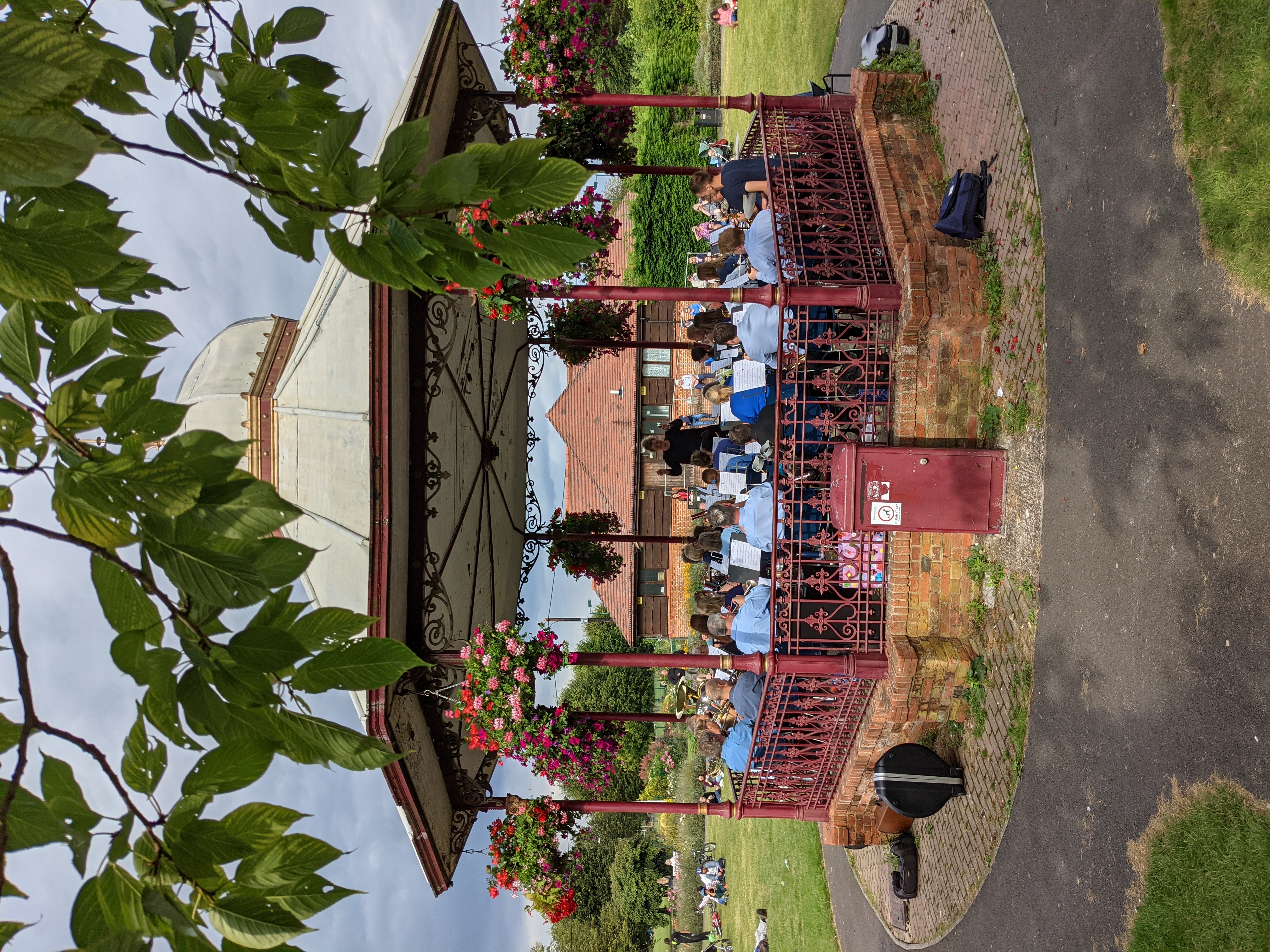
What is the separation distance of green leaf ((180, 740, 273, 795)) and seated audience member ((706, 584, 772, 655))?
7.62 metres

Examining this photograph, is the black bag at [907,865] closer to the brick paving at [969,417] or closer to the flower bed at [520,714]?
the brick paving at [969,417]

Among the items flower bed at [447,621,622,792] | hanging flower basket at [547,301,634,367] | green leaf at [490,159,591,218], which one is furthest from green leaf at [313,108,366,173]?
hanging flower basket at [547,301,634,367]

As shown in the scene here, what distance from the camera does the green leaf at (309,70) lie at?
101 inches

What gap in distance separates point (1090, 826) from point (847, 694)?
290 centimetres

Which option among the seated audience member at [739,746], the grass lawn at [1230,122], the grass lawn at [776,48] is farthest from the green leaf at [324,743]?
the grass lawn at [776,48]

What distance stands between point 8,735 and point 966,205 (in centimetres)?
941

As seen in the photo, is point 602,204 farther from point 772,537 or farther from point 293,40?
point 293,40

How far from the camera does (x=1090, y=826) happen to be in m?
7.03

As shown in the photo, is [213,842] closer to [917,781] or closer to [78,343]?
[78,343]

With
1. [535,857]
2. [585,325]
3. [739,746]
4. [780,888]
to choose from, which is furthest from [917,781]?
[780,888]

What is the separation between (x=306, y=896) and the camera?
178 cm

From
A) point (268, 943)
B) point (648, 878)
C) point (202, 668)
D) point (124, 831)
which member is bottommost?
point (648, 878)

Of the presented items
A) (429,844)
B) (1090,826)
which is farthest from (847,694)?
(429,844)

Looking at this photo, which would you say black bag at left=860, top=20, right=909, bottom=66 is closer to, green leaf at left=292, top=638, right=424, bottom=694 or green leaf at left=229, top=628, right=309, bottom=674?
green leaf at left=292, top=638, right=424, bottom=694
